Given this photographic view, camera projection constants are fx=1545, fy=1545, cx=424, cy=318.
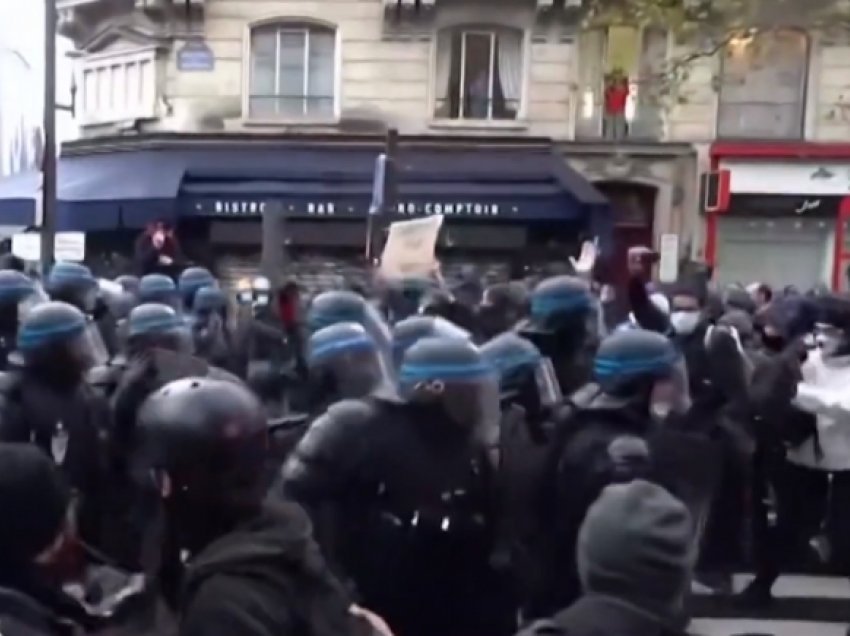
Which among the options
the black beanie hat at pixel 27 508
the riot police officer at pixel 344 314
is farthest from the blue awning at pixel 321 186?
the black beanie hat at pixel 27 508

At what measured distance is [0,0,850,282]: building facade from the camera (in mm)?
22094

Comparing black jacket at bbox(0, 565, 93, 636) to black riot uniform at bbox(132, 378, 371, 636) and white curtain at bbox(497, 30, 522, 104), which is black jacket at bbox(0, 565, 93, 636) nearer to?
black riot uniform at bbox(132, 378, 371, 636)

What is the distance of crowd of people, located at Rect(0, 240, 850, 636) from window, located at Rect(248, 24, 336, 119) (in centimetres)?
1249

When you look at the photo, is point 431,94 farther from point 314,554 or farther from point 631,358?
point 314,554

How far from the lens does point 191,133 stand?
2283 cm

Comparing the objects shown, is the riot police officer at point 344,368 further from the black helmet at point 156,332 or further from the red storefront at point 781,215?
the red storefront at point 781,215

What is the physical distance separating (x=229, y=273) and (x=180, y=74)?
125 inches

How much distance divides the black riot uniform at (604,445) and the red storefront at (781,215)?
1705 cm

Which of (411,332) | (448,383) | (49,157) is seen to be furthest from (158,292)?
(49,157)

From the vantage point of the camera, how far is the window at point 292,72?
23.1 meters

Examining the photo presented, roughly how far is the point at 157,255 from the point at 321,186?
5.57 metres

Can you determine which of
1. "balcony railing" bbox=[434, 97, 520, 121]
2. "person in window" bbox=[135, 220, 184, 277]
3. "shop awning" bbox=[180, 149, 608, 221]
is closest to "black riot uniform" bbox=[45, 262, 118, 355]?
"person in window" bbox=[135, 220, 184, 277]

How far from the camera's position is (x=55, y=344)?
578 cm

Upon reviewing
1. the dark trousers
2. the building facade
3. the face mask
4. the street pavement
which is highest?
the building facade
